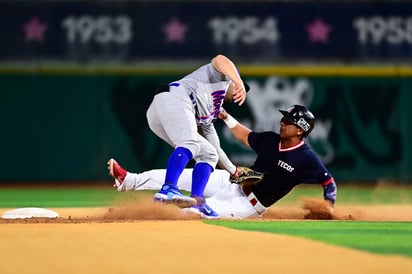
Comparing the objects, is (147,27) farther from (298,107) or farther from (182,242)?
(182,242)

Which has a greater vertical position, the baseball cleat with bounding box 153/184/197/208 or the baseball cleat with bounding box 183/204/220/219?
the baseball cleat with bounding box 153/184/197/208

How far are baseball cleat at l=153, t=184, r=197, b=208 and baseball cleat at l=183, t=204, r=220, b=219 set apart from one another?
64 centimetres

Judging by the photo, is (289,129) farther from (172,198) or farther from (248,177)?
(172,198)

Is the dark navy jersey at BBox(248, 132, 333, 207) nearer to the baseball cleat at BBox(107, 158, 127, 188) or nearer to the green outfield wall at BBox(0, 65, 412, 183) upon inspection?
the baseball cleat at BBox(107, 158, 127, 188)

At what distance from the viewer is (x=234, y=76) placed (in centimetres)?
726

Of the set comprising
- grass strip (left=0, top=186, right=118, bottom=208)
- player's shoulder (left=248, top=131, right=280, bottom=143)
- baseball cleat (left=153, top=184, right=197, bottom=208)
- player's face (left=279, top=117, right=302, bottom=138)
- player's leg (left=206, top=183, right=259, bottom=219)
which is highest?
player's face (left=279, top=117, right=302, bottom=138)

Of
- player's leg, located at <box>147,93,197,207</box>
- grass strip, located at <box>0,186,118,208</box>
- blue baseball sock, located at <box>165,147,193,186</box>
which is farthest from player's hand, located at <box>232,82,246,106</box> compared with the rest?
grass strip, located at <box>0,186,118,208</box>

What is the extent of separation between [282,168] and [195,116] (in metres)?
0.90

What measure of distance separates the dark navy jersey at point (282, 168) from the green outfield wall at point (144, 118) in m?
6.96

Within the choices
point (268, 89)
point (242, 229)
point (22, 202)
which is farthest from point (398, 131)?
point (242, 229)

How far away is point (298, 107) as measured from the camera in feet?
26.9

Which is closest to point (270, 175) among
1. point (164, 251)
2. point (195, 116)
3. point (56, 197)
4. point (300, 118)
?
point (300, 118)

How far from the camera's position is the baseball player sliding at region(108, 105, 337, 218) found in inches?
315

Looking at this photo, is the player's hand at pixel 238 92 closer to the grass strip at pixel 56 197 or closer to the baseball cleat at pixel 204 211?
the baseball cleat at pixel 204 211
